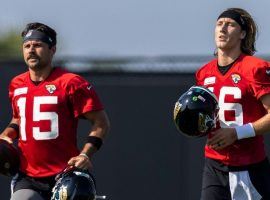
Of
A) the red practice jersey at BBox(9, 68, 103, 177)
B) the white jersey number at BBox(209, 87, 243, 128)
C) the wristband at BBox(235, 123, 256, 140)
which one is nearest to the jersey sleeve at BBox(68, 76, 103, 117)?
the red practice jersey at BBox(9, 68, 103, 177)

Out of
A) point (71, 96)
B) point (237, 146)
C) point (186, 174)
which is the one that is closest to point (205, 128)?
point (237, 146)

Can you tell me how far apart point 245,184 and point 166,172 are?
3175mm

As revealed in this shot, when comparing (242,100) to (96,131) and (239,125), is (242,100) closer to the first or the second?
(239,125)

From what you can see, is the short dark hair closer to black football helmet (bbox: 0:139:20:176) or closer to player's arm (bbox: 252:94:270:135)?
black football helmet (bbox: 0:139:20:176)

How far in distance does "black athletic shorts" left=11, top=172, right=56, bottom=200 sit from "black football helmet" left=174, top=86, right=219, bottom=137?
1088 mm

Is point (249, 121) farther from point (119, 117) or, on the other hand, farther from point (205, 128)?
point (119, 117)

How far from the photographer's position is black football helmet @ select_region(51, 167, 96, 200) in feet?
25.8

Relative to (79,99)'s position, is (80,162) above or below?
below

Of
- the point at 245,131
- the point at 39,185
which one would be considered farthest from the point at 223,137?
the point at 39,185

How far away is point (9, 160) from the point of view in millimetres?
8383

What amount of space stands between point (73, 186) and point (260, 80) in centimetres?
145

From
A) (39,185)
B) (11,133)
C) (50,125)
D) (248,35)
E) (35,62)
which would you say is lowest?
(39,185)

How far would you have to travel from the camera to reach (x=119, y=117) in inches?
440

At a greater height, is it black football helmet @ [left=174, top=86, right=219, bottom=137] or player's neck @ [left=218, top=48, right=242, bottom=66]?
player's neck @ [left=218, top=48, right=242, bottom=66]
